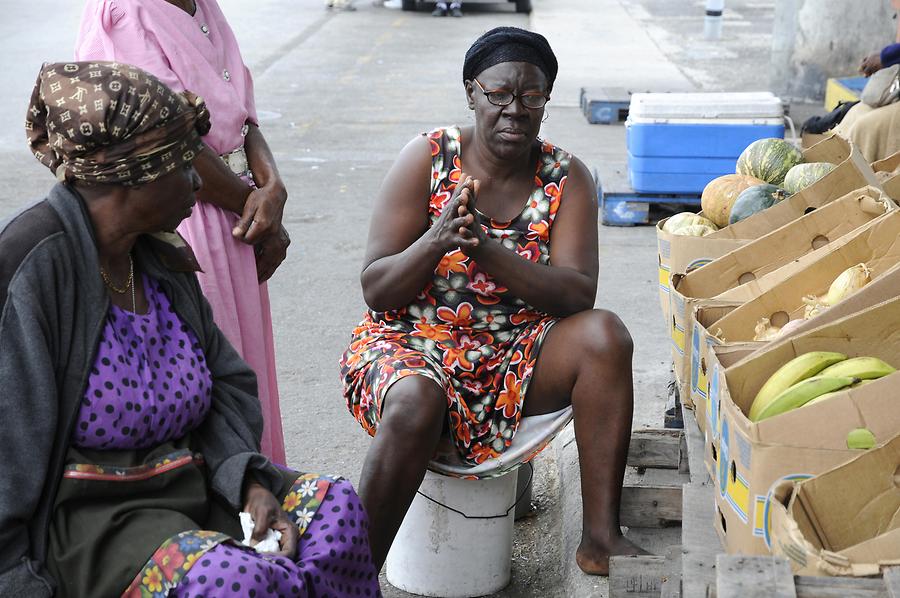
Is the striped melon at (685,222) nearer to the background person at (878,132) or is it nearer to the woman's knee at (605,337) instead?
the woman's knee at (605,337)

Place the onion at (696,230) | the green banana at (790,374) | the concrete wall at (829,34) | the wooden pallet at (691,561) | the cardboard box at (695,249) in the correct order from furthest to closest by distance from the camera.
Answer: the concrete wall at (829,34)
the onion at (696,230)
the cardboard box at (695,249)
the green banana at (790,374)
the wooden pallet at (691,561)

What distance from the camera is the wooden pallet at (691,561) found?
1788mm

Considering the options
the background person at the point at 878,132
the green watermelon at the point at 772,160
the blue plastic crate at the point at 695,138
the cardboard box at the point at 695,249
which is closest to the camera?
the cardboard box at the point at 695,249

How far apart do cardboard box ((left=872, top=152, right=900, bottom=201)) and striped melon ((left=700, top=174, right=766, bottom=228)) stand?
1.61 ft

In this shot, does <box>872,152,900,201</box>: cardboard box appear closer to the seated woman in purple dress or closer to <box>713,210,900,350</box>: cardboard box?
<box>713,210,900,350</box>: cardboard box

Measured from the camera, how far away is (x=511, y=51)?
3.11 m

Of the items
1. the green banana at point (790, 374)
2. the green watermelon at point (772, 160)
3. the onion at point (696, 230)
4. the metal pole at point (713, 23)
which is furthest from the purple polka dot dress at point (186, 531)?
the metal pole at point (713, 23)

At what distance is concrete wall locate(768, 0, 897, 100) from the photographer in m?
11.2

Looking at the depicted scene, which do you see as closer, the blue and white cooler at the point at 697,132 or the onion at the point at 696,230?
the onion at the point at 696,230

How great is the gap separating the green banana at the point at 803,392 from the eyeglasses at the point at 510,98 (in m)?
1.14

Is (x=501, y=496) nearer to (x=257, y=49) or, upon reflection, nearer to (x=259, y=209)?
(x=259, y=209)

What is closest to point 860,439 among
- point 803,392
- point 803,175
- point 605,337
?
point 803,392

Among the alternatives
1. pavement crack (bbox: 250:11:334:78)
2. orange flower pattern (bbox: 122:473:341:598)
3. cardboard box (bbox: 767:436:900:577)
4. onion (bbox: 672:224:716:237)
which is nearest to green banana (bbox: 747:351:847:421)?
cardboard box (bbox: 767:436:900:577)

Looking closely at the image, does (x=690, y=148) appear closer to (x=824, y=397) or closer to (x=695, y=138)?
(x=695, y=138)
